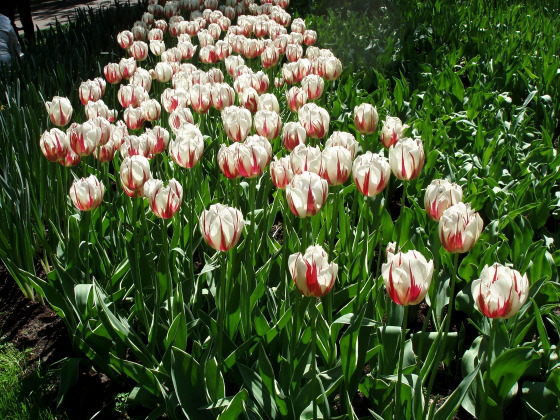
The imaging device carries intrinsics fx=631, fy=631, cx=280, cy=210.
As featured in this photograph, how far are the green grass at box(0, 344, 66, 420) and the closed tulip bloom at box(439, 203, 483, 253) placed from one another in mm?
1342

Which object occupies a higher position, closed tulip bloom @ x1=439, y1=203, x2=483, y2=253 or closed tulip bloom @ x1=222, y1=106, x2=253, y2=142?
closed tulip bloom @ x1=439, y1=203, x2=483, y2=253

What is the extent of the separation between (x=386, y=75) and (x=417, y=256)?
3805 millimetres

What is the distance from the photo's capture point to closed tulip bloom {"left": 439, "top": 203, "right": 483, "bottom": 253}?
1427mm

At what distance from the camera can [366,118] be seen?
2.34 m

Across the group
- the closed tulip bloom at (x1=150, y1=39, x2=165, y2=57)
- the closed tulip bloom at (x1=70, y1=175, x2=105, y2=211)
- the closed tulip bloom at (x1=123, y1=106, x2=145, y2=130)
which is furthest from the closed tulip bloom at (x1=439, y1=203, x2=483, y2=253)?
the closed tulip bloom at (x1=150, y1=39, x2=165, y2=57)

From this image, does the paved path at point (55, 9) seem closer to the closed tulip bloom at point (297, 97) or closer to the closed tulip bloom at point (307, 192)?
the closed tulip bloom at point (297, 97)

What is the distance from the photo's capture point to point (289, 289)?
6.68ft

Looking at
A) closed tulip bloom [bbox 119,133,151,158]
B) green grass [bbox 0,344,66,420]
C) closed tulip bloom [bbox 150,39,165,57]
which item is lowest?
green grass [bbox 0,344,66,420]

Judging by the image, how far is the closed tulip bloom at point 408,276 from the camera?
1307 millimetres

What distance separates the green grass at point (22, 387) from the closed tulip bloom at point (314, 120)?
1.24 metres

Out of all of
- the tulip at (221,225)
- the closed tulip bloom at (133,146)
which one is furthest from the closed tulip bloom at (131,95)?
the tulip at (221,225)

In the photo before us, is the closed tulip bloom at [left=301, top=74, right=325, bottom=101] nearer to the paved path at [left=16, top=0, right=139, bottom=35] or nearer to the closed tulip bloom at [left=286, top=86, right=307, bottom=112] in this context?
the closed tulip bloom at [left=286, top=86, right=307, bottom=112]

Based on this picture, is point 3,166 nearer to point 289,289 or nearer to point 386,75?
point 289,289

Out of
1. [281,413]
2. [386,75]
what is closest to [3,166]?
[281,413]
